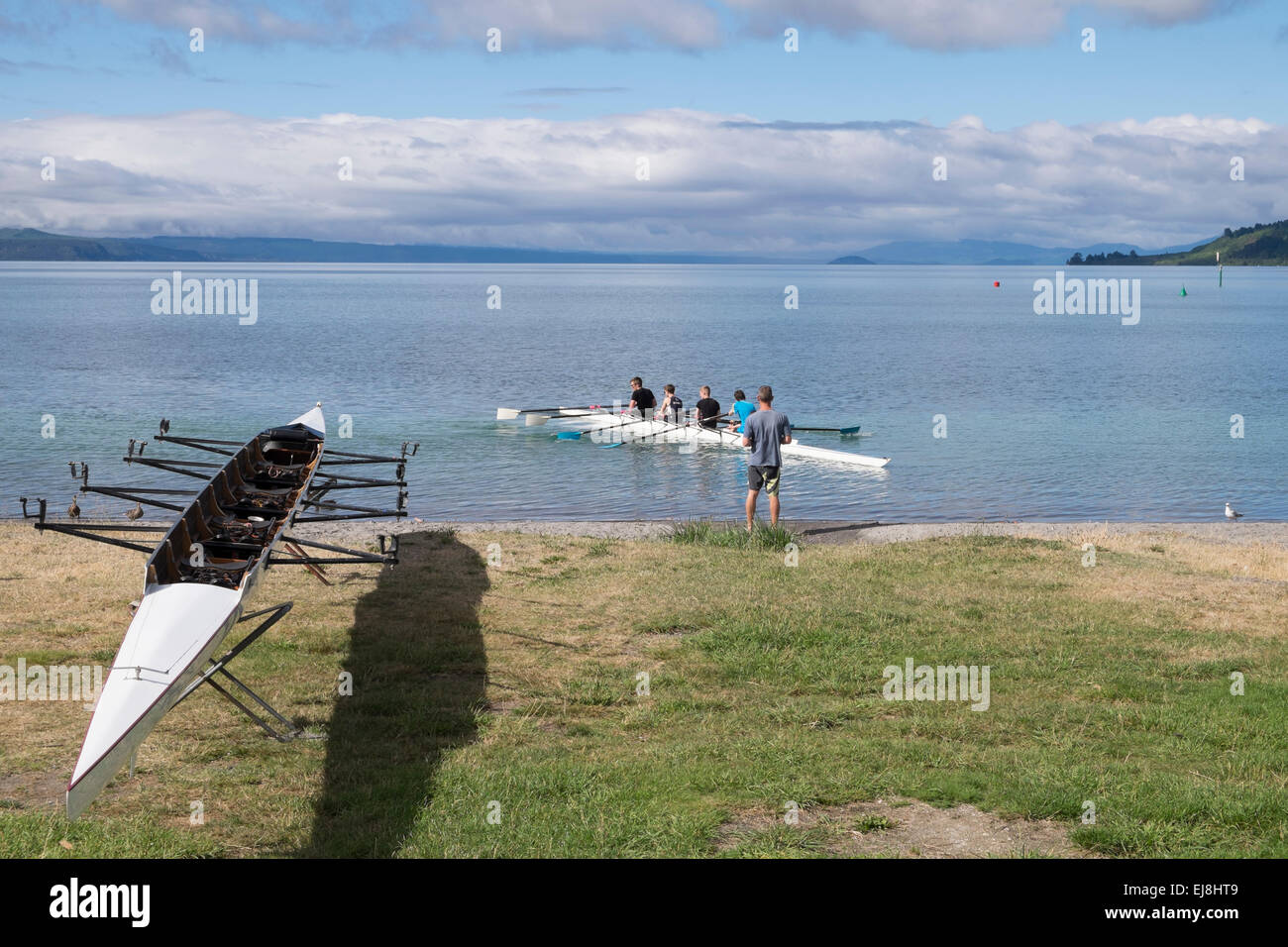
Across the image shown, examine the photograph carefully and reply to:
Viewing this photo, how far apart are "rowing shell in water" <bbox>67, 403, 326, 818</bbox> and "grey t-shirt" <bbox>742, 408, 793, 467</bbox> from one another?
729 cm

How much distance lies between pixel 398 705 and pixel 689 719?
266 centimetres

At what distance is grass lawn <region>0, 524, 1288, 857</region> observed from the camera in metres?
7.33

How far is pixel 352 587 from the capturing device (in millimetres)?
14719

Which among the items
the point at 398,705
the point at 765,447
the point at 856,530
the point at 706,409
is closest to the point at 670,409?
the point at 706,409

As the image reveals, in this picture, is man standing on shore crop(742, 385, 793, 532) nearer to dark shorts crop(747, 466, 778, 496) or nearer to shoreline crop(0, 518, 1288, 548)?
dark shorts crop(747, 466, 778, 496)

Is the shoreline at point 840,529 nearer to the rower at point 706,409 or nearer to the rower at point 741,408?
the rower at point 741,408

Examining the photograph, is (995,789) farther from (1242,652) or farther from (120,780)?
(120,780)

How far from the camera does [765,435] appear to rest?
1869cm

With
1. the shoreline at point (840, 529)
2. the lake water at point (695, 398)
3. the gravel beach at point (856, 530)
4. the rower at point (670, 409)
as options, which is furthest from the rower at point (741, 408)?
the rower at point (670, 409)

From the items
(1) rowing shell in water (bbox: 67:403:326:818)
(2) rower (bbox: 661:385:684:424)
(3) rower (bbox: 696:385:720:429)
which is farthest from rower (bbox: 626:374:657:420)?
(1) rowing shell in water (bbox: 67:403:326:818)

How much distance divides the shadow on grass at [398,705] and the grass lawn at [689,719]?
0.13 ft

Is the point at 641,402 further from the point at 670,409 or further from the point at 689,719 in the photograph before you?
the point at 689,719

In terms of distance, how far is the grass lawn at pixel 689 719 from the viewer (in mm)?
7332
